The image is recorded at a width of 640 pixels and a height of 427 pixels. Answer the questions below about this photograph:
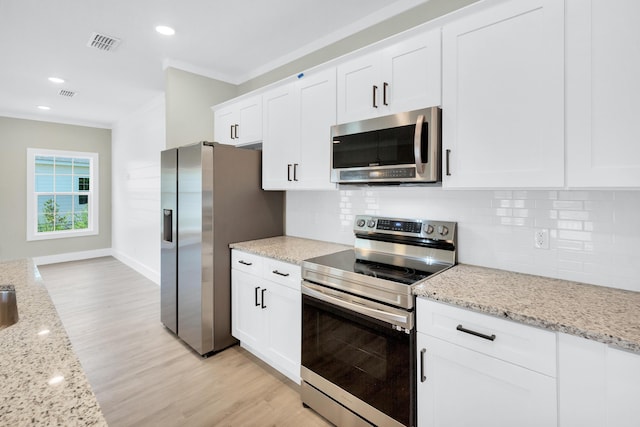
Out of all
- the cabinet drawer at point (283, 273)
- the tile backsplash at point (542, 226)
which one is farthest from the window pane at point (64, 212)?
the tile backsplash at point (542, 226)

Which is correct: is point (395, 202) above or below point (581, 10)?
below

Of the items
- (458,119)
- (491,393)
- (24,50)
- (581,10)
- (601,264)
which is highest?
(24,50)

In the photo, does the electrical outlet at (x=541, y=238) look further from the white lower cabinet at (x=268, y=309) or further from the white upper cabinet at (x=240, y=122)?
the white upper cabinet at (x=240, y=122)

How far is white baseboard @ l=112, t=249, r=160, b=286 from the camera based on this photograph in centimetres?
495

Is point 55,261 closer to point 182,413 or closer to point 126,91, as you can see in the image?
point 126,91

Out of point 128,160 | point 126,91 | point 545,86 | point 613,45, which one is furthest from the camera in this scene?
point 128,160

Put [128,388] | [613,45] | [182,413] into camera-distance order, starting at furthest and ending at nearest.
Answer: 1. [128,388]
2. [182,413]
3. [613,45]

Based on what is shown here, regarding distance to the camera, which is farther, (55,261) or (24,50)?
(55,261)

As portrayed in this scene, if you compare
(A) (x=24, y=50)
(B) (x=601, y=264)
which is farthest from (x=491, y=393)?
(A) (x=24, y=50)

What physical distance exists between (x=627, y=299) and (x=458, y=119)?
109 centimetres

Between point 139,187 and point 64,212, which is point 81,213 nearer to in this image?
point 64,212

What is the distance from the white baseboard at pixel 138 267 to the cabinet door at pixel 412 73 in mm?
4339

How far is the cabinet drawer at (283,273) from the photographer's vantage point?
7.20 feet

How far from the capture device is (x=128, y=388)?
2.31 meters
